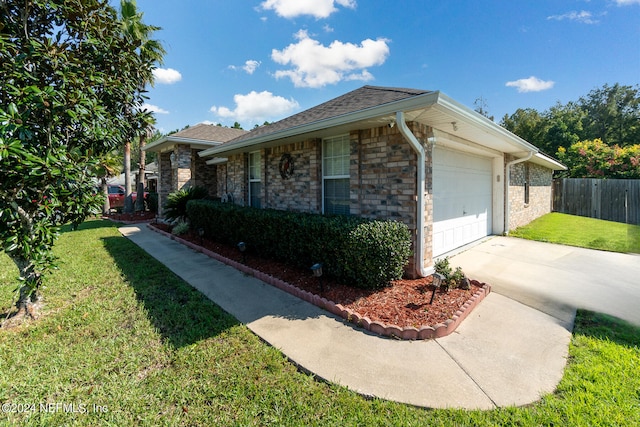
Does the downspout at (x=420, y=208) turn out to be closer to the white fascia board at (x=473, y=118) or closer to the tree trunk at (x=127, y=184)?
the white fascia board at (x=473, y=118)

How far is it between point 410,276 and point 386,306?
1.24 m

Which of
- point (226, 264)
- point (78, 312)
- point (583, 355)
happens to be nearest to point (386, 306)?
point (583, 355)

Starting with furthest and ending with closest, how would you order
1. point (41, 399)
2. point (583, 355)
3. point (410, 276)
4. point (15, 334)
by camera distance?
point (410, 276), point (15, 334), point (583, 355), point (41, 399)

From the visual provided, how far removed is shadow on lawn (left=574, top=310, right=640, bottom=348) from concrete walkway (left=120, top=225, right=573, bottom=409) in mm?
151

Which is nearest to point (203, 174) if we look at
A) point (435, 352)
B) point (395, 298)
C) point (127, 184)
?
point (127, 184)

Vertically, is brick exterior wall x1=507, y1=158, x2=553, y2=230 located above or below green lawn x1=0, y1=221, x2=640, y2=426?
above

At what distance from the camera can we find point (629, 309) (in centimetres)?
377

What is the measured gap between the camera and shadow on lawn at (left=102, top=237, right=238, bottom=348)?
3.32m

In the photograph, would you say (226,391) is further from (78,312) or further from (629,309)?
(629,309)

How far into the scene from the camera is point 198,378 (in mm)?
2529

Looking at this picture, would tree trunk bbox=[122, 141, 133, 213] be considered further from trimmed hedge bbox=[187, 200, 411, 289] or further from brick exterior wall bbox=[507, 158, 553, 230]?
brick exterior wall bbox=[507, 158, 553, 230]

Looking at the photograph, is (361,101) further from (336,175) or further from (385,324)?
(385,324)

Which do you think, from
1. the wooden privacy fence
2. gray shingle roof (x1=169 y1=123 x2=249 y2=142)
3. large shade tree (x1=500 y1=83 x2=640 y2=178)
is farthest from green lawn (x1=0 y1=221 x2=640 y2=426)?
large shade tree (x1=500 y1=83 x2=640 y2=178)

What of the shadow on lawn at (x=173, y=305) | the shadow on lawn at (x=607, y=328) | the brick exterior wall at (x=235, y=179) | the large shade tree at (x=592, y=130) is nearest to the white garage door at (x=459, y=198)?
the shadow on lawn at (x=607, y=328)
